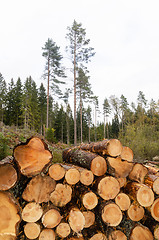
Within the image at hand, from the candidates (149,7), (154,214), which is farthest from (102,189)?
(149,7)

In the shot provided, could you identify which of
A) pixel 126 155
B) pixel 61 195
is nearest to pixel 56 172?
pixel 61 195

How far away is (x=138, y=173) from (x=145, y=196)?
511mm

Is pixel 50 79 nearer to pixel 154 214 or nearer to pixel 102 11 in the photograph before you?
pixel 102 11

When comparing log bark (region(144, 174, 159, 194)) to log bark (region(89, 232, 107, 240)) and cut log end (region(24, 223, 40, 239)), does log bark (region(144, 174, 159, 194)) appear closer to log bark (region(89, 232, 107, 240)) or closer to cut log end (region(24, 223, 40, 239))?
log bark (region(89, 232, 107, 240))

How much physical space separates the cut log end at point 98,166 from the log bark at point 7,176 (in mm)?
1561

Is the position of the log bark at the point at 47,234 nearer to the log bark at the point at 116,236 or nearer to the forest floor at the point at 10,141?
the log bark at the point at 116,236

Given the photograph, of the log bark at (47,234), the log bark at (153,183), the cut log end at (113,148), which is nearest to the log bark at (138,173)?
the log bark at (153,183)

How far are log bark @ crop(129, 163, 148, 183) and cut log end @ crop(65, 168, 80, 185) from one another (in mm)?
1273

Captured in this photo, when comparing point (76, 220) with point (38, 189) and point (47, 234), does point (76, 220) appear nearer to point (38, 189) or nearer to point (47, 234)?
point (47, 234)

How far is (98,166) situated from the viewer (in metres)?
3.15

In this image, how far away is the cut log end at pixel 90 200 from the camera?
2.88 m

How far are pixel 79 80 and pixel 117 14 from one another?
728 cm

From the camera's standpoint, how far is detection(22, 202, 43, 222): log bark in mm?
2512

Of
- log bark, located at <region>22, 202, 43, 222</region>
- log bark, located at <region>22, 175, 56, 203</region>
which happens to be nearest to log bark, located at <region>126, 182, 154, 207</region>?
log bark, located at <region>22, 175, 56, 203</region>
